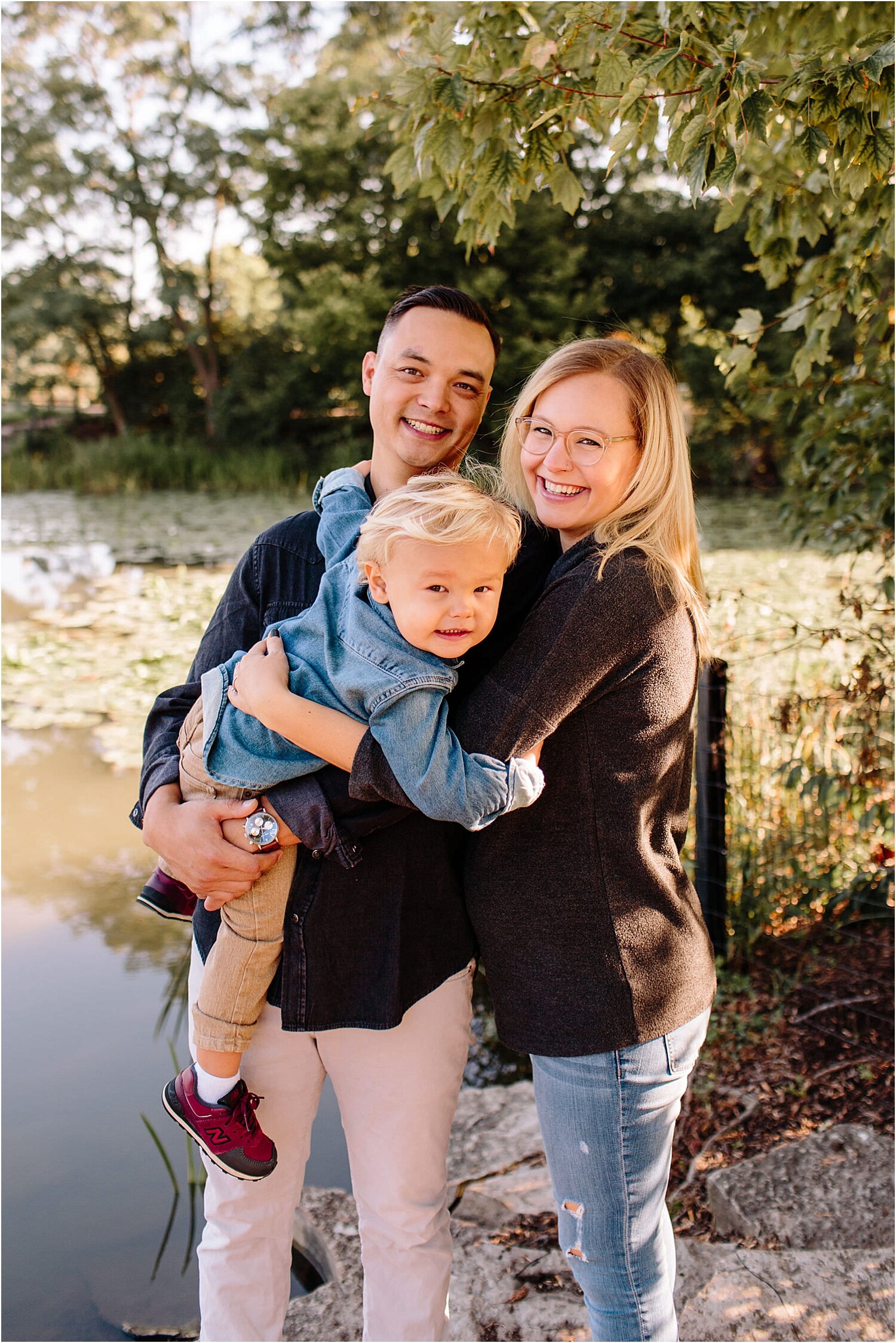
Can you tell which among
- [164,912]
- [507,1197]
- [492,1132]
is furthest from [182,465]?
[164,912]

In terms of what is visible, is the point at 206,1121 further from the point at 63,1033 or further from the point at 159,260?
the point at 159,260

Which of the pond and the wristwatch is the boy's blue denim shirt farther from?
the pond

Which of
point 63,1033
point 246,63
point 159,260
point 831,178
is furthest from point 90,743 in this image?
point 246,63

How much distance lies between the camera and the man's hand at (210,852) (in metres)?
1.30

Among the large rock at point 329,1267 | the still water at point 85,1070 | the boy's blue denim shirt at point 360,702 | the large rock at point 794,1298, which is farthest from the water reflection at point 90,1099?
the boy's blue denim shirt at point 360,702

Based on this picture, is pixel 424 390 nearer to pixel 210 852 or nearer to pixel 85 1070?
pixel 210 852

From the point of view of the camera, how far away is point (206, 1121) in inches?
53.2

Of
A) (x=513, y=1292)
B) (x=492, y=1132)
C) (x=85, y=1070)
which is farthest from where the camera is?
(x=85, y=1070)

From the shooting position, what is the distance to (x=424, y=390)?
154cm

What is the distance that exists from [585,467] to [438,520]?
23cm

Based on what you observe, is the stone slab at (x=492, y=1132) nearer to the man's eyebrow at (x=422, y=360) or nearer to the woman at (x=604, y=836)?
the woman at (x=604, y=836)

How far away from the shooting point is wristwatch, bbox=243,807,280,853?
1.31 metres

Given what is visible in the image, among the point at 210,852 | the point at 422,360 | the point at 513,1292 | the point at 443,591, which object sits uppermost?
the point at 422,360

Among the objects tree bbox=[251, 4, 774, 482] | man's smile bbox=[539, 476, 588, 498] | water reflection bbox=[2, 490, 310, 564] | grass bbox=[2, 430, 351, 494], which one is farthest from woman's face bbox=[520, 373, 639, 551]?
grass bbox=[2, 430, 351, 494]
